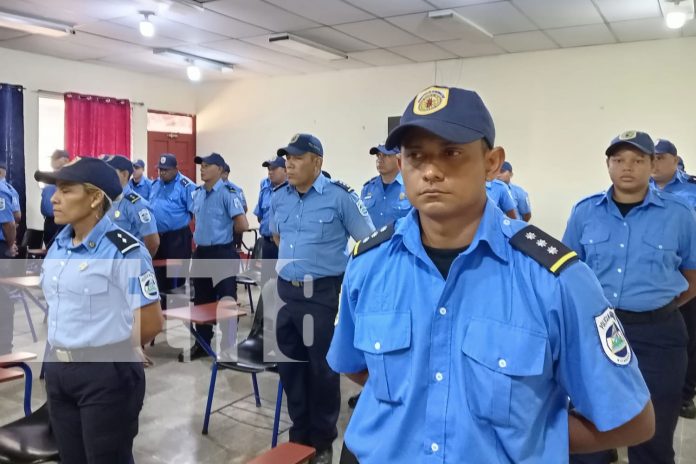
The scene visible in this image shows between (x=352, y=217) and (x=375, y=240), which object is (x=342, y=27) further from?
(x=375, y=240)

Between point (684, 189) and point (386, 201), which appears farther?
point (386, 201)

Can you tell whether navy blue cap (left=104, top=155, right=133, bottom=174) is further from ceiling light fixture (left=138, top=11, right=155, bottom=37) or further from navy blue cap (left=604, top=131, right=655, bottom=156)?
navy blue cap (left=604, top=131, right=655, bottom=156)

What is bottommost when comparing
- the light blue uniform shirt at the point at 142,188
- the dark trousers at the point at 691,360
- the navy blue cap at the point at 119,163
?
the dark trousers at the point at 691,360

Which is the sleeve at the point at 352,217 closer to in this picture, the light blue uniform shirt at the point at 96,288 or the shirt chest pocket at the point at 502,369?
the light blue uniform shirt at the point at 96,288

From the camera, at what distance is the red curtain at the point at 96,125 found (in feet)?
26.7

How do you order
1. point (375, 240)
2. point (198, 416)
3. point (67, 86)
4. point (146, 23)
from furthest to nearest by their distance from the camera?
point (67, 86) < point (146, 23) < point (198, 416) < point (375, 240)

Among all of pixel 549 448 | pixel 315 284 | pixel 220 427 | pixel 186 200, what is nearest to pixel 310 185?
pixel 315 284

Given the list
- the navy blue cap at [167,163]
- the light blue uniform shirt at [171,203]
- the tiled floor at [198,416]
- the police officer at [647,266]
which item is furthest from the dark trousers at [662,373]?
the navy blue cap at [167,163]

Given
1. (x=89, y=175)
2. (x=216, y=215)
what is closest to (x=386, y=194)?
(x=216, y=215)

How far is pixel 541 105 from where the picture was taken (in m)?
7.09

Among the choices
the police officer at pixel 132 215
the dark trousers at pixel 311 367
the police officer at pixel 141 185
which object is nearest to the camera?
the dark trousers at pixel 311 367

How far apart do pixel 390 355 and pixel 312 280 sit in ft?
6.78

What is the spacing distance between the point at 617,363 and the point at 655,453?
163 centimetres

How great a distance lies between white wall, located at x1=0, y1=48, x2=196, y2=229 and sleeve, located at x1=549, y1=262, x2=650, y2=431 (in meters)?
8.29
